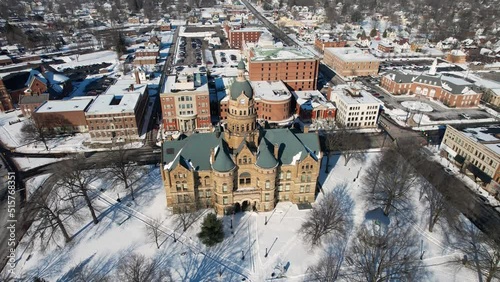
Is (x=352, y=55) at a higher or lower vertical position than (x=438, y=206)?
higher

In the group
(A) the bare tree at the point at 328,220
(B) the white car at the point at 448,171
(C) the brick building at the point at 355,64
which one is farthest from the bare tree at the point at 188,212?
(C) the brick building at the point at 355,64

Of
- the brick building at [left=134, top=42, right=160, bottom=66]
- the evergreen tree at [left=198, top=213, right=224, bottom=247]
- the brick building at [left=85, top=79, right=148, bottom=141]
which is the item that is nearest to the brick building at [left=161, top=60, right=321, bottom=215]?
the evergreen tree at [left=198, top=213, right=224, bottom=247]

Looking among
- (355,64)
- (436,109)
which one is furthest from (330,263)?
(355,64)

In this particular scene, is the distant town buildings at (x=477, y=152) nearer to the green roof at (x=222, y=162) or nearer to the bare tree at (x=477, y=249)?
the bare tree at (x=477, y=249)

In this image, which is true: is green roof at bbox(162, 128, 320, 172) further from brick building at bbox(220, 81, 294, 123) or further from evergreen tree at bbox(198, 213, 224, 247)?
brick building at bbox(220, 81, 294, 123)

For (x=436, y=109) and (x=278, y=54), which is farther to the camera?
(x=278, y=54)

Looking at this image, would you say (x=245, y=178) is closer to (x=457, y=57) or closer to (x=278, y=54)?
(x=278, y=54)
